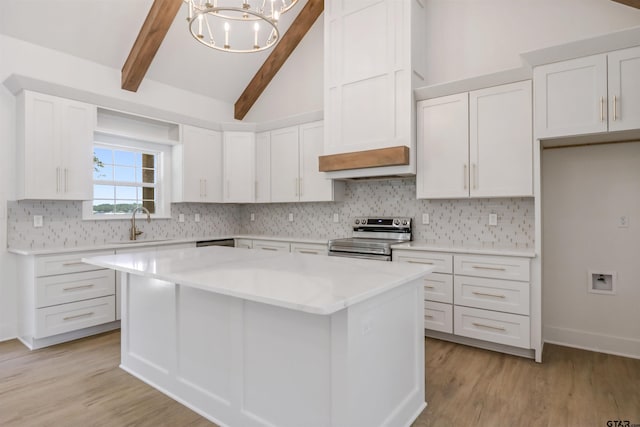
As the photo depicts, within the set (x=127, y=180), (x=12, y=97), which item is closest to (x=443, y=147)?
(x=127, y=180)

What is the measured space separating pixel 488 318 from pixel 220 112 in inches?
177

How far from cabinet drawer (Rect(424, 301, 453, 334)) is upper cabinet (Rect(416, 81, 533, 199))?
103 centimetres

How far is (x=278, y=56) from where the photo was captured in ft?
16.8

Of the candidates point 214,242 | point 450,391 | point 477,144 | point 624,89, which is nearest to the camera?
point 450,391

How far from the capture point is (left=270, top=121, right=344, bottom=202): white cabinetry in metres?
4.52

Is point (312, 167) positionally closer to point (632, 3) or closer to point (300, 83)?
point (300, 83)

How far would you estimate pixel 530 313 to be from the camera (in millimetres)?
2902

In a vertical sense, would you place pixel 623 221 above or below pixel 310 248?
above

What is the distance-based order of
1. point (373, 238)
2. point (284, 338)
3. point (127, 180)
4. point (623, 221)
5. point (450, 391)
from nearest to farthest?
point (284, 338) < point (450, 391) < point (623, 221) < point (373, 238) < point (127, 180)

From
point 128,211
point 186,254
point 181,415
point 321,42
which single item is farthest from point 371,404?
point 321,42

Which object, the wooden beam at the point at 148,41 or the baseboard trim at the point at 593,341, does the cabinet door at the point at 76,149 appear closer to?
the wooden beam at the point at 148,41

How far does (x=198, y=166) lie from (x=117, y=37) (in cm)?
167

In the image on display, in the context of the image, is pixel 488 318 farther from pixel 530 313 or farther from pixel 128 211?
pixel 128 211

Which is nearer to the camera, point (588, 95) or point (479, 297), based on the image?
point (588, 95)
